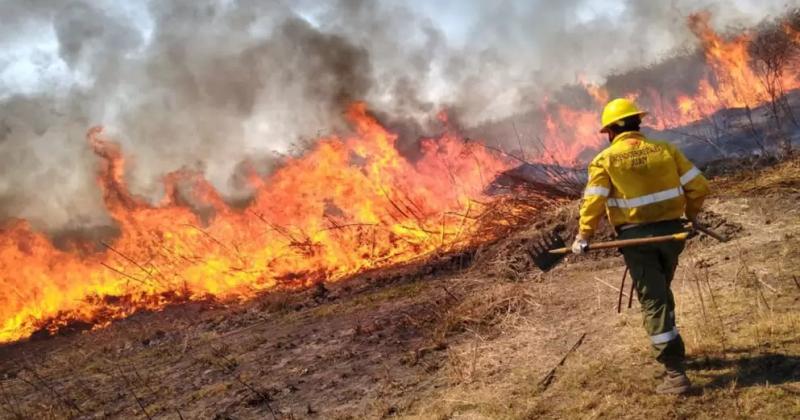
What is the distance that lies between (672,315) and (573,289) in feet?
11.3

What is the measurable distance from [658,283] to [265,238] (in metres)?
11.1

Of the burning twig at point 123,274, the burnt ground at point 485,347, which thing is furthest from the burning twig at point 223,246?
the burnt ground at point 485,347

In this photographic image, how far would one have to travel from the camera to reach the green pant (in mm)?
3688

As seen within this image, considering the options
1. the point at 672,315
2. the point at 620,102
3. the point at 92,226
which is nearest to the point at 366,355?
the point at 672,315

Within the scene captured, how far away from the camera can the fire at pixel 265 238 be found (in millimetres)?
12742

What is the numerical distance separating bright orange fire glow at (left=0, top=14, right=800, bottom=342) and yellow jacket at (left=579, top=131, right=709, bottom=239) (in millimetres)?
7814

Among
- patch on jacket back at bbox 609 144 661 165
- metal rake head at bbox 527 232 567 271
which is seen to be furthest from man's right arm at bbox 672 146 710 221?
metal rake head at bbox 527 232 567 271

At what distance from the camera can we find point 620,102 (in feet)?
13.4

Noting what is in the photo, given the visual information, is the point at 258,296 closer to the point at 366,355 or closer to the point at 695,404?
the point at 366,355

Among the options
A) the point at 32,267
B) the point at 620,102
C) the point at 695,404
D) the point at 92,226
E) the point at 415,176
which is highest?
the point at 92,226

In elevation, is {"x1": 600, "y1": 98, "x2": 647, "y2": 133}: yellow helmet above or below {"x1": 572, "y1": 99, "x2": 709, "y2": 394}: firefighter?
above

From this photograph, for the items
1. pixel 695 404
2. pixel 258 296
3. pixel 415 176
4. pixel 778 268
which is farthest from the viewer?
pixel 415 176

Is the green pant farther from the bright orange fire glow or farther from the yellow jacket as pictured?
the bright orange fire glow

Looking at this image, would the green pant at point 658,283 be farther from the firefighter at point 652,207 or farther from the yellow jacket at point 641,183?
the yellow jacket at point 641,183
